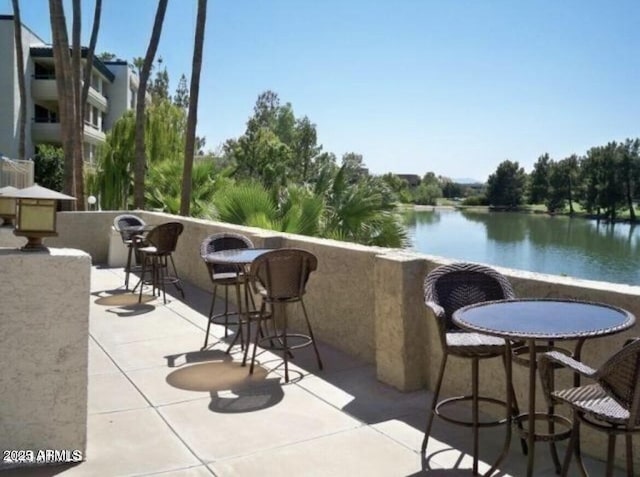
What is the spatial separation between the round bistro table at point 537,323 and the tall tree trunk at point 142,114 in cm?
1214

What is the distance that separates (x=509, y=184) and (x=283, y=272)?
277ft

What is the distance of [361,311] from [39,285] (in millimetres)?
2832

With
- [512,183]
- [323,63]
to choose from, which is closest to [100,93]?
[323,63]

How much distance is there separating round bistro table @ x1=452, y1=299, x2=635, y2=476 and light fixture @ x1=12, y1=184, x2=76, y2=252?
7.41 feet

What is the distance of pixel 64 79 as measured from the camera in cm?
1305

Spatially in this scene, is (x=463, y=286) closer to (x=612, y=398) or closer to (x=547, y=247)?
(x=612, y=398)

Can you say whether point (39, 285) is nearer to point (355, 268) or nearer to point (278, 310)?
point (355, 268)

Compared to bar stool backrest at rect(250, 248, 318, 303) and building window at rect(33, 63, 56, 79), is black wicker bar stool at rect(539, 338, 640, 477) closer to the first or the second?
bar stool backrest at rect(250, 248, 318, 303)

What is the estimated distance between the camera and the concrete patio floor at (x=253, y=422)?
326 centimetres

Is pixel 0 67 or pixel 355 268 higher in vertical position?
pixel 0 67

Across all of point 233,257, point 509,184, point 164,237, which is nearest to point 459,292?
point 233,257

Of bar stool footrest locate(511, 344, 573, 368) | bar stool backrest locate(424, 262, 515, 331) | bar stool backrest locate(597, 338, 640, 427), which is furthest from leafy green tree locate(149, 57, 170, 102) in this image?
bar stool backrest locate(597, 338, 640, 427)

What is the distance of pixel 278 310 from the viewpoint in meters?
6.23

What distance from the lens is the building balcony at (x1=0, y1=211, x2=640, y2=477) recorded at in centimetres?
330
